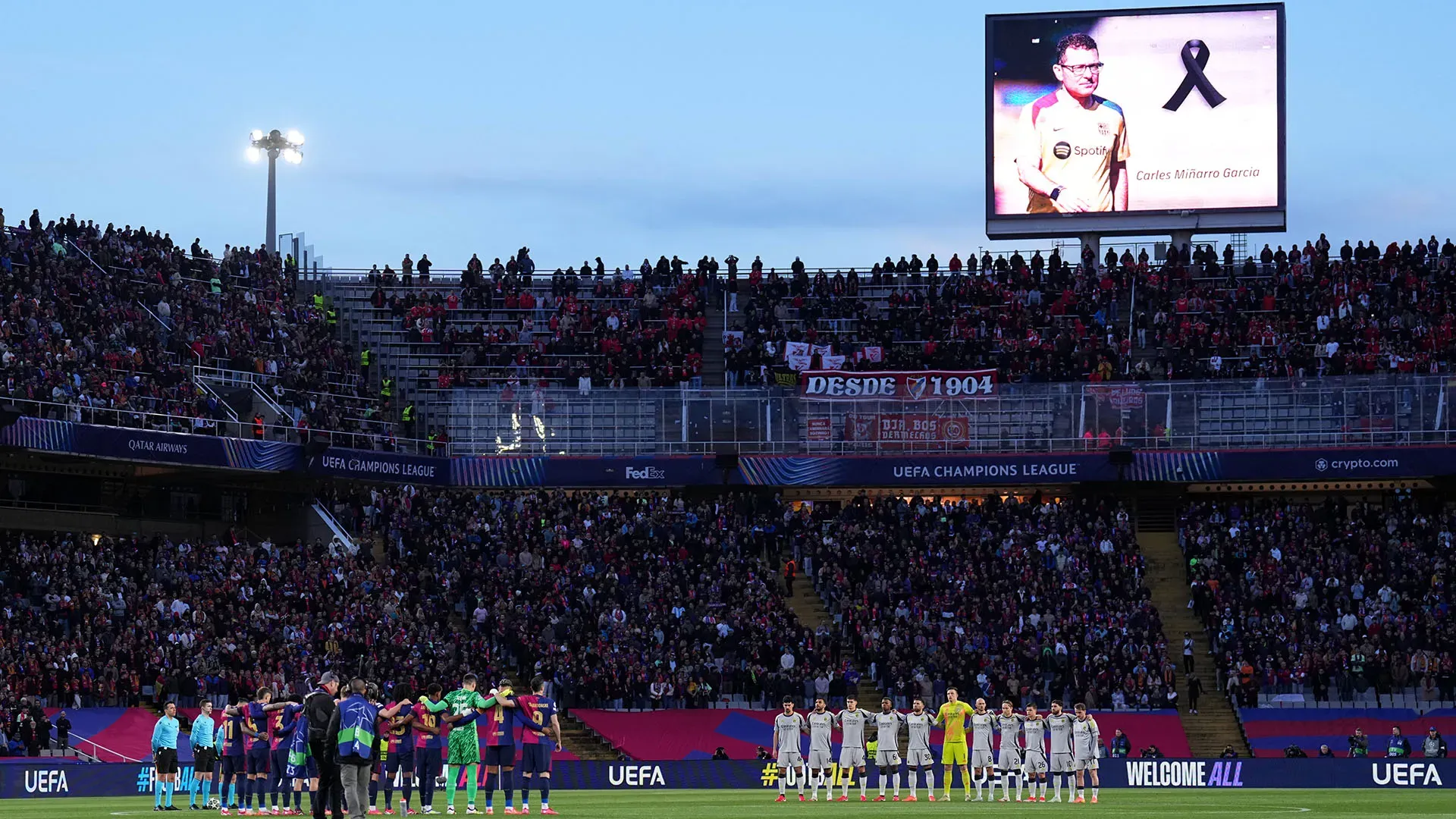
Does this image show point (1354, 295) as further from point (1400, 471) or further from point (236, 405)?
point (236, 405)

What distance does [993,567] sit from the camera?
2183 inches

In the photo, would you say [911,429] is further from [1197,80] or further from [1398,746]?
[1398,746]

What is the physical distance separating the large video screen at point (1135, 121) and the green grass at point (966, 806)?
29.0 metres

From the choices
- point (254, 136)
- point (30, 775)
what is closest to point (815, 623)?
point (30, 775)

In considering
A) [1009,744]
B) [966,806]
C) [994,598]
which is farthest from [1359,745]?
[966,806]

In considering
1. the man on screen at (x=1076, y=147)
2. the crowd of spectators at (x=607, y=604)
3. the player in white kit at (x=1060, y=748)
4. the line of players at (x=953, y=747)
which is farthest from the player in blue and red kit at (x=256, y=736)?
the man on screen at (x=1076, y=147)

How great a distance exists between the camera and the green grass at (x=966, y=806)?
99.2 feet

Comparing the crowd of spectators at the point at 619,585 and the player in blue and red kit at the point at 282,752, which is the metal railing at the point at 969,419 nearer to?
the crowd of spectators at the point at 619,585

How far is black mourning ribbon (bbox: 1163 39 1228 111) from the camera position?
65062 millimetres

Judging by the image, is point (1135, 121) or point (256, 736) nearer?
point (256, 736)

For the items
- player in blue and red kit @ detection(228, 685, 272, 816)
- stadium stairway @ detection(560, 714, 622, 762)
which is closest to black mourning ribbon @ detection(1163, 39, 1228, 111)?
stadium stairway @ detection(560, 714, 622, 762)

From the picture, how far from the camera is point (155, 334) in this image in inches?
2292

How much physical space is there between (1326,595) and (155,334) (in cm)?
3280

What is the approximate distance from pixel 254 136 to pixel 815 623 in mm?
33363
